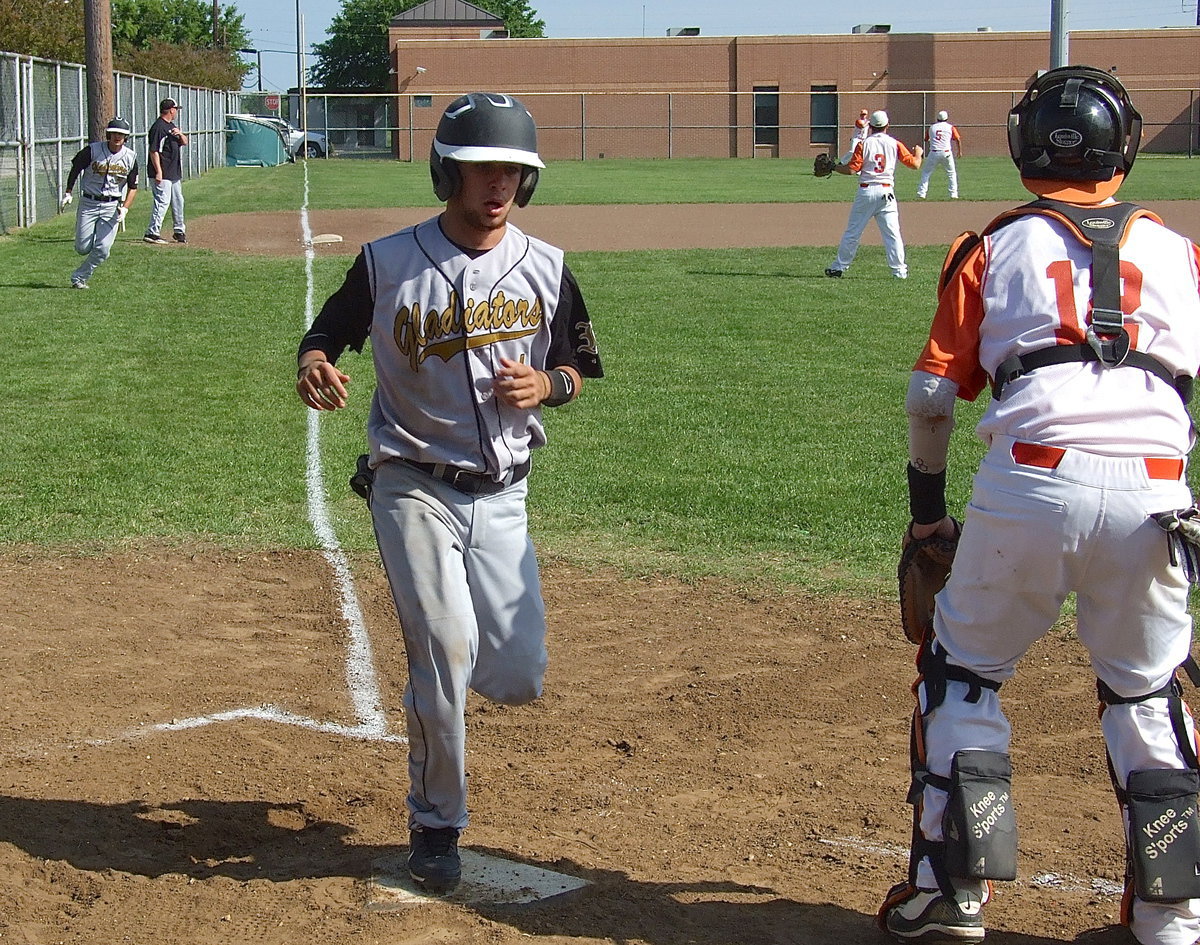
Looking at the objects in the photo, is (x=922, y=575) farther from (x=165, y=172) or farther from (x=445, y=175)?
(x=165, y=172)

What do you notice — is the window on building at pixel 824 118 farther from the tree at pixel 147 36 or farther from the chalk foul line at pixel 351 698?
the chalk foul line at pixel 351 698

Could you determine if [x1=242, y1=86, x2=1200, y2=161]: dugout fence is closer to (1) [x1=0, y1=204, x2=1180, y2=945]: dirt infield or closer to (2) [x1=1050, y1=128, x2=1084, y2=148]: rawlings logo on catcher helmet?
(1) [x1=0, y1=204, x2=1180, y2=945]: dirt infield

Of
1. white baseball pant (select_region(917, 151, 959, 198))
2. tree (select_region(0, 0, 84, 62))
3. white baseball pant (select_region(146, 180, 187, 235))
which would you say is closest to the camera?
white baseball pant (select_region(146, 180, 187, 235))

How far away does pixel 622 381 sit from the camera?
38.4ft

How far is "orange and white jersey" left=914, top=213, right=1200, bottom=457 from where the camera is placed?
3199 mm

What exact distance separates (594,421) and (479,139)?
6.60 metres

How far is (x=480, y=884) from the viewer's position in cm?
382

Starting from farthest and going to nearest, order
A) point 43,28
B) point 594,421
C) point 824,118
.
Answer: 1. point 824,118
2. point 43,28
3. point 594,421

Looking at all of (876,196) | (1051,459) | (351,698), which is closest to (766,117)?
(876,196)

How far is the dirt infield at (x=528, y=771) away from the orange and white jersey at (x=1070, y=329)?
4.31ft

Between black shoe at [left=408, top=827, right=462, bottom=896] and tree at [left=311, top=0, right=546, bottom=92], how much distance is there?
4089 inches

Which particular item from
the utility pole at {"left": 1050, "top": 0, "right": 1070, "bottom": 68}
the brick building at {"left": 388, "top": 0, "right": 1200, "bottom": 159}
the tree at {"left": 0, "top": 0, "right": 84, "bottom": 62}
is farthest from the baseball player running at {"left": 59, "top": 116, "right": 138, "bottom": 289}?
the brick building at {"left": 388, "top": 0, "right": 1200, "bottom": 159}

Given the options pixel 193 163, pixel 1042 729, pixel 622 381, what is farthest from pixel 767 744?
pixel 193 163

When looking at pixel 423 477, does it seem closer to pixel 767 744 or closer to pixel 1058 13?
pixel 767 744
